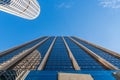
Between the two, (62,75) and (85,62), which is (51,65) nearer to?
(85,62)

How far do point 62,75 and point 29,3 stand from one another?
115 meters

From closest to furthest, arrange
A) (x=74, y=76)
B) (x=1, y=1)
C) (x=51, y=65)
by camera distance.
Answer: (x=74, y=76), (x=51, y=65), (x=1, y=1)

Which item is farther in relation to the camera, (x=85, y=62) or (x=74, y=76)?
(x=85, y=62)

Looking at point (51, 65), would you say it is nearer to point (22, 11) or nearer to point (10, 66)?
point (10, 66)

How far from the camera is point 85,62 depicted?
5541 cm

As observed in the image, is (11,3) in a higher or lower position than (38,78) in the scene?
higher

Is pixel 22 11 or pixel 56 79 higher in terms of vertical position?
pixel 22 11

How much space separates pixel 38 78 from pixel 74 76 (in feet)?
18.6

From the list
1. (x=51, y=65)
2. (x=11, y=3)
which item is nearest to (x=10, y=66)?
(x=51, y=65)

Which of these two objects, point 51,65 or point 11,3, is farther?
point 11,3

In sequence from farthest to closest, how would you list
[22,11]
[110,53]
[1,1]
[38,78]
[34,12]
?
[34,12], [22,11], [1,1], [110,53], [38,78]

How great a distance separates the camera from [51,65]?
5212cm

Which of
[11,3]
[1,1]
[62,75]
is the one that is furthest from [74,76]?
[11,3]

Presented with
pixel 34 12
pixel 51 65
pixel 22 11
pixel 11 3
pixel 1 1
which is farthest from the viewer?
pixel 34 12
